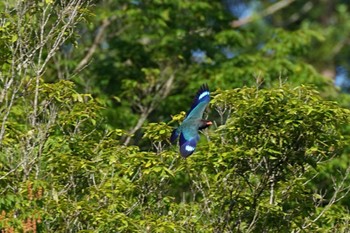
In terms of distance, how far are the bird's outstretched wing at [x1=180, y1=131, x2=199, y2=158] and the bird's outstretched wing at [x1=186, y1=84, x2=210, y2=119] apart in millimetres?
299

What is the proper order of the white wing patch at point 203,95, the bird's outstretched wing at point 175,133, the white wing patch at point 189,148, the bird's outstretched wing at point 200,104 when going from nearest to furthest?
the white wing patch at point 189,148 < the bird's outstretched wing at point 175,133 < the bird's outstretched wing at point 200,104 < the white wing patch at point 203,95

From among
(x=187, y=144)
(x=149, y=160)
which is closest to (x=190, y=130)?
(x=187, y=144)

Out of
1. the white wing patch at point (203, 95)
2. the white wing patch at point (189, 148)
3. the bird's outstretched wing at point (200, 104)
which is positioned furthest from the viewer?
the white wing patch at point (203, 95)

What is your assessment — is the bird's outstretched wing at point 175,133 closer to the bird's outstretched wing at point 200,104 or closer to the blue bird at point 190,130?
the blue bird at point 190,130

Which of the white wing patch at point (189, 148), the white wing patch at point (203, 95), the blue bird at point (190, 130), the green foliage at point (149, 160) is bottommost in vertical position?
the green foliage at point (149, 160)

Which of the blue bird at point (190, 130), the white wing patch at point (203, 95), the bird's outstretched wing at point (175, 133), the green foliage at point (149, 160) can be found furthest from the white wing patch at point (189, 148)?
the white wing patch at point (203, 95)

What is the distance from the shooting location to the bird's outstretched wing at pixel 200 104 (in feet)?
32.4

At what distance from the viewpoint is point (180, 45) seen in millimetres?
17703

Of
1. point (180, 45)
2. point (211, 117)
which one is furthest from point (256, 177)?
point (180, 45)

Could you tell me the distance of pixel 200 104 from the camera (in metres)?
10.1

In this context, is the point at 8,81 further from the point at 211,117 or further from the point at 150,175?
the point at 211,117

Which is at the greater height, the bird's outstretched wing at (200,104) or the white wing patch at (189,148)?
the bird's outstretched wing at (200,104)

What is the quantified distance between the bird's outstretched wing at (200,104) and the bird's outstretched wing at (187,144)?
0.98 feet

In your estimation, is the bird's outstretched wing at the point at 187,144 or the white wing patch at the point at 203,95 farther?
the white wing patch at the point at 203,95
